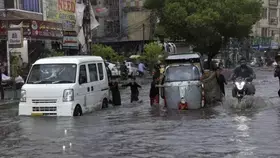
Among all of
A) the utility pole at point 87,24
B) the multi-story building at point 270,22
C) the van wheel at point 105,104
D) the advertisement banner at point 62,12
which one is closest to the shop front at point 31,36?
the advertisement banner at point 62,12

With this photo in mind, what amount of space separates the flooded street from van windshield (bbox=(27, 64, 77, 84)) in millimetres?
1168

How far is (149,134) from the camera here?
11406 millimetres

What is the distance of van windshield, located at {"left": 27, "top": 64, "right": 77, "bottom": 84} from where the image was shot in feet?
51.0

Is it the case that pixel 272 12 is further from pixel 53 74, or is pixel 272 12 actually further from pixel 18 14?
pixel 53 74

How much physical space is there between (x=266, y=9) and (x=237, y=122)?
71.8m

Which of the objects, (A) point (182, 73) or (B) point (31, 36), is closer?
(A) point (182, 73)

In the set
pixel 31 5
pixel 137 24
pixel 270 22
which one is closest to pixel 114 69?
pixel 31 5

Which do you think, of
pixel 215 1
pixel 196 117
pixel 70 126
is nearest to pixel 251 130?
pixel 196 117

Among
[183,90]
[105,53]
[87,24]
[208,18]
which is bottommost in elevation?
[183,90]

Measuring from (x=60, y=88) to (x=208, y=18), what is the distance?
30.8m

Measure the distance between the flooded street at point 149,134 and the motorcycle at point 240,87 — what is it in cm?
42

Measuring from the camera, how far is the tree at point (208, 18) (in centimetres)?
4488

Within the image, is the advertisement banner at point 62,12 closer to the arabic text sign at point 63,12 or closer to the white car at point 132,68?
the arabic text sign at point 63,12

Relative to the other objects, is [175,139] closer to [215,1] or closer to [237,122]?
[237,122]
